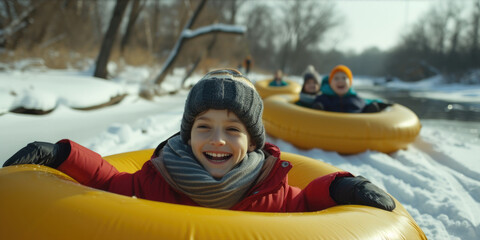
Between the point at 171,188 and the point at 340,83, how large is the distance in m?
3.66

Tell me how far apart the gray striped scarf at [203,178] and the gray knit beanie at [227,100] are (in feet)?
0.53

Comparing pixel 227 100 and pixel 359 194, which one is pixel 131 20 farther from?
pixel 359 194

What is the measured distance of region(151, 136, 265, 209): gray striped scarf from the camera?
1360mm

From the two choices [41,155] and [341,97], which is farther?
[341,97]

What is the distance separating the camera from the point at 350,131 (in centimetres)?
361

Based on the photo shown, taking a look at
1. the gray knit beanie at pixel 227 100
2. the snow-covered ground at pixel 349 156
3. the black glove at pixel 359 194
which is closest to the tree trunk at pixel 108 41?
the snow-covered ground at pixel 349 156

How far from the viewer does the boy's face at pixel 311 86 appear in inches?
241

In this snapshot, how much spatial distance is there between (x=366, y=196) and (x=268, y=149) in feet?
2.05

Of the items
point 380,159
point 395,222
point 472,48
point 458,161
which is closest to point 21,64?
point 380,159

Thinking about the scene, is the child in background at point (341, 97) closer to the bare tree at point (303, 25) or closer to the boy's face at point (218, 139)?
the boy's face at point (218, 139)

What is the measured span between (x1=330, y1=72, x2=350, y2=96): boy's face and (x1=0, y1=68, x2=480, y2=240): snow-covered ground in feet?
4.02

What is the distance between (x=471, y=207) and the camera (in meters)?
2.28

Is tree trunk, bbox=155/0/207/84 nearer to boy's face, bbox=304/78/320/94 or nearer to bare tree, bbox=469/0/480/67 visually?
boy's face, bbox=304/78/320/94

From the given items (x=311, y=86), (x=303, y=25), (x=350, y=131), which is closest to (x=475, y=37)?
(x=303, y=25)
